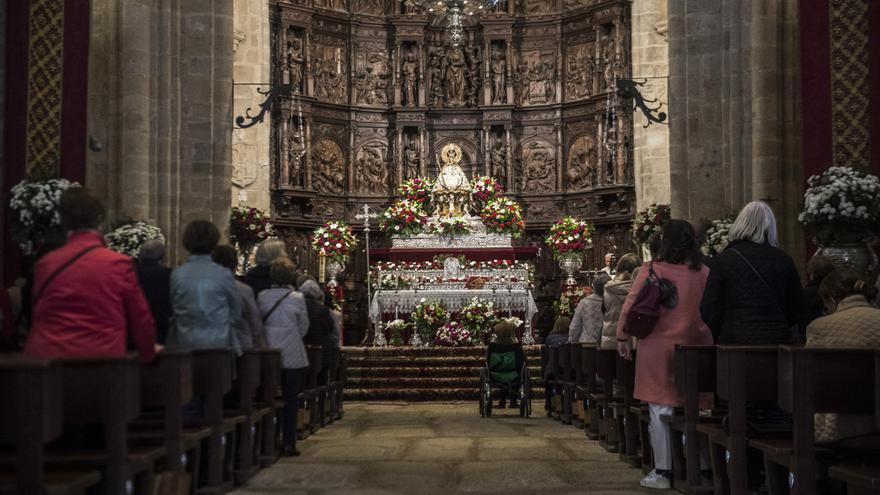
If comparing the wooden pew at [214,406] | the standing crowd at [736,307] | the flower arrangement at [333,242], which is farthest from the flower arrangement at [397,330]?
the wooden pew at [214,406]

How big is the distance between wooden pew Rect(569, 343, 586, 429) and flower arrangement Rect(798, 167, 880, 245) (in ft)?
9.33

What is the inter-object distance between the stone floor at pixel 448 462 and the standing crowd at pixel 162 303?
834 mm

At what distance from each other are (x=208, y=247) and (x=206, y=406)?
41.0 inches

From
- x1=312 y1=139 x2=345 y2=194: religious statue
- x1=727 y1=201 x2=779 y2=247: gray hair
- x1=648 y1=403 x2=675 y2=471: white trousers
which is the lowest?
x1=648 y1=403 x2=675 y2=471: white trousers

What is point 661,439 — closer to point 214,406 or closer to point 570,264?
point 214,406

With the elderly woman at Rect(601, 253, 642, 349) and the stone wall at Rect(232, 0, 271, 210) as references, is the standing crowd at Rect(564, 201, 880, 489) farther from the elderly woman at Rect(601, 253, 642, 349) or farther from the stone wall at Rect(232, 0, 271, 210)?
the stone wall at Rect(232, 0, 271, 210)

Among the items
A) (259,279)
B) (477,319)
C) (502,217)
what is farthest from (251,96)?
(259,279)

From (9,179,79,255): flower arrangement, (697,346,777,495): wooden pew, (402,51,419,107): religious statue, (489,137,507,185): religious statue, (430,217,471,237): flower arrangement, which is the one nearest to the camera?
(697,346,777,495): wooden pew

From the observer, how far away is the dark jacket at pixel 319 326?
13.5 meters

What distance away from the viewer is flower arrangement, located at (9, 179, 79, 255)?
1075cm

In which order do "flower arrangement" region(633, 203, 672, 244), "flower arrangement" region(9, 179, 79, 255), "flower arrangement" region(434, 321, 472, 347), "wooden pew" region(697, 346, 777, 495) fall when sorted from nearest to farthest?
"wooden pew" region(697, 346, 777, 495) < "flower arrangement" region(9, 179, 79, 255) < "flower arrangement" region(633, 203, 672, 244) < "flower arrangement" region(434, 321, 472, 347)

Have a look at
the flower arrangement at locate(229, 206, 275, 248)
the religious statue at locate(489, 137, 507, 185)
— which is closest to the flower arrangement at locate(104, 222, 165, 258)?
the flower arrangement at locate(229, 206, 275, 248)

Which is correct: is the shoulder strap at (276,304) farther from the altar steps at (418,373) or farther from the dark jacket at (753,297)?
the altar steps at (418,373)

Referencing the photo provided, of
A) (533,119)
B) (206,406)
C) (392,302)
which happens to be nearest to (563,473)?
(206,406)
